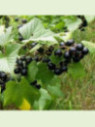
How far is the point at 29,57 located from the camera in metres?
1.36

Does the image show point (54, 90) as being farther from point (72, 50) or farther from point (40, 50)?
point (72, 50)

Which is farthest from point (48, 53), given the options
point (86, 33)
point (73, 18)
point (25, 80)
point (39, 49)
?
point (86, 33)

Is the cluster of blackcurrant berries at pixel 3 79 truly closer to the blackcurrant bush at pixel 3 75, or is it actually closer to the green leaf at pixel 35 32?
the blackcurrant bush at pixel 3 75

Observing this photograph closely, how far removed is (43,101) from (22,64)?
1.68 ft

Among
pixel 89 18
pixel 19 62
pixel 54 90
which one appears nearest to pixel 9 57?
pixel 19 62

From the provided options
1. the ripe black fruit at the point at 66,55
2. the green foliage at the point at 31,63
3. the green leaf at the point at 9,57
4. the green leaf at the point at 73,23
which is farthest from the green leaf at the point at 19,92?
the green leaf at the point at 73,23

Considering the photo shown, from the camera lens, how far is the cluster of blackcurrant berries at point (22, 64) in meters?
1.32

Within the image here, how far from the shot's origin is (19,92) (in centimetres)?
148

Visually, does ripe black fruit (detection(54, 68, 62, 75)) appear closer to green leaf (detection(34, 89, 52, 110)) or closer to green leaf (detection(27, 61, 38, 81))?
green leaf (detection(27, 61, 38, 81))

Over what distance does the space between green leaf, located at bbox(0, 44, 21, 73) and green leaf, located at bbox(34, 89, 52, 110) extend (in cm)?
45

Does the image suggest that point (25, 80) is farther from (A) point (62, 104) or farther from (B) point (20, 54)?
(A) point (62, 104)

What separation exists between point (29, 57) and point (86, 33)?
62.3 inches

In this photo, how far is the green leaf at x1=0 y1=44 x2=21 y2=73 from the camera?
4.22ft

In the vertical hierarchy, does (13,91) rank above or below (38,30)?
below
